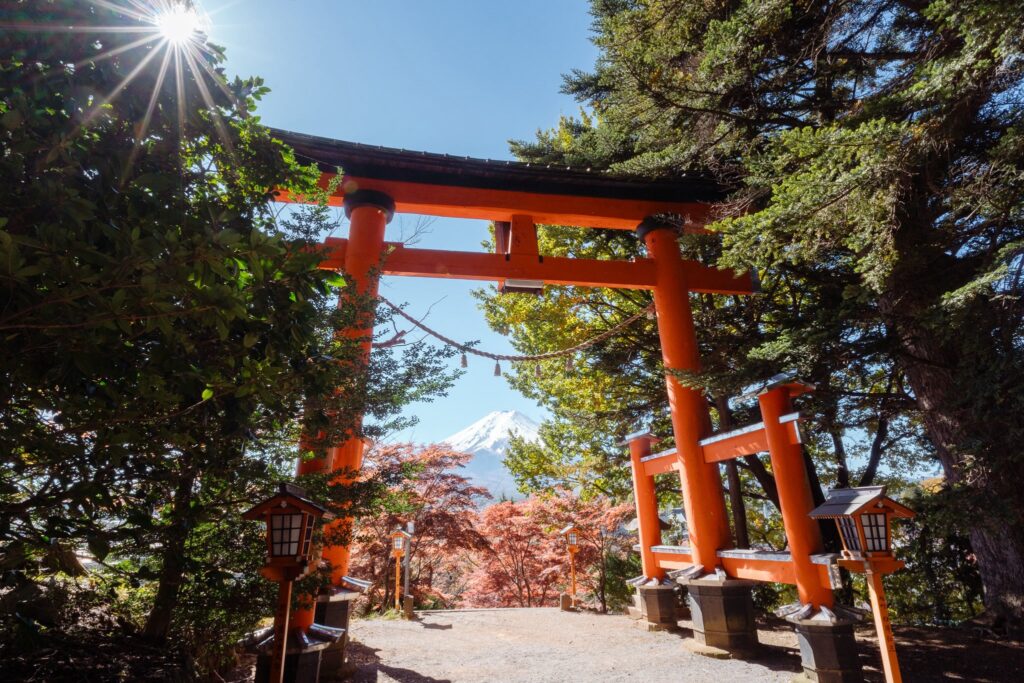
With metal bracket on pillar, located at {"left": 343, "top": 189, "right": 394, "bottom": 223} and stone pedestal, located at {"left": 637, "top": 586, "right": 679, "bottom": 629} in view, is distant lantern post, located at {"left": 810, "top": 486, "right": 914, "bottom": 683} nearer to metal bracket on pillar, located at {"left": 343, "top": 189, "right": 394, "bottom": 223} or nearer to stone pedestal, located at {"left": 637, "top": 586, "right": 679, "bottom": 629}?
stone pedestal, located at {"left": 637, "top": 586, "right": 679, "bottom": 629}

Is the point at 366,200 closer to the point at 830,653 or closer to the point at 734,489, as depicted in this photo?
the point at 830,653

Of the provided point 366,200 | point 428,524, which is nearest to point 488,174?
point 366,200

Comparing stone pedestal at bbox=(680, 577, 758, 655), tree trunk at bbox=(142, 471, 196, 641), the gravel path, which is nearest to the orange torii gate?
stone pedestal at bbox=(680, 577, 758, 655)

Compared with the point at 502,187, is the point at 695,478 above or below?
below

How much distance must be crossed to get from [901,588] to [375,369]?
925 centimetres

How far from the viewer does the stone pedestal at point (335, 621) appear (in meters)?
4.06

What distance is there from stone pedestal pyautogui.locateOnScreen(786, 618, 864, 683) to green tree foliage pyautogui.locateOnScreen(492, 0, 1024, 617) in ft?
4.48

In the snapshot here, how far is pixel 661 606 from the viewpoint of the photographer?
622cm

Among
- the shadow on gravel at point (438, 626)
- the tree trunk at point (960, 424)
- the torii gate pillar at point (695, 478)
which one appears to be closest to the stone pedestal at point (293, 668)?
the torii gate pillar at point (695, 478)

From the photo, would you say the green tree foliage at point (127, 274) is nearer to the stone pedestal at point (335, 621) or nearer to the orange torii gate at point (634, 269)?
the stone pedestal at point (335, 621)

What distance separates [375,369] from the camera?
3.79 meters

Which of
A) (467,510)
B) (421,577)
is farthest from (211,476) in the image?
(421,577)

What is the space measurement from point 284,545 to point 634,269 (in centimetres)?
502

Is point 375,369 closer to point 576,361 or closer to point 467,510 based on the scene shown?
point 576,361
